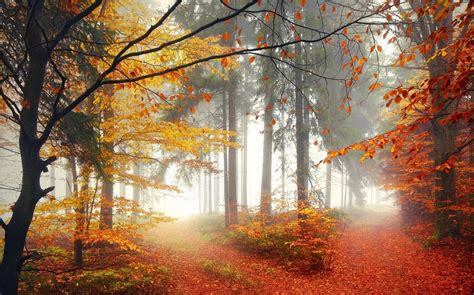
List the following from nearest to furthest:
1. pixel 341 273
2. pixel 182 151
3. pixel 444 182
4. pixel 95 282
A: pixel 95 282, pixel 341 273, pixel 182 151, pixel 444 182

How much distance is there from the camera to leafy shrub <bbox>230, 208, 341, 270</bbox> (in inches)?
353

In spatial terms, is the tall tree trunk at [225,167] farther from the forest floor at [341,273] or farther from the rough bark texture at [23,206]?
the rough bark texture at [23,206]

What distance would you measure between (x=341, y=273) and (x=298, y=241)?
5.25 feet

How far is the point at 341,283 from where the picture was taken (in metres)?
7.83

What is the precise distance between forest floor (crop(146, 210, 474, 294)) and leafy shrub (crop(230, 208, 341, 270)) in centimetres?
34

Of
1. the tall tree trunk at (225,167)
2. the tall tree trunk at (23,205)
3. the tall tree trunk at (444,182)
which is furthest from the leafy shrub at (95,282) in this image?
the tall tree trunk at (444,182)

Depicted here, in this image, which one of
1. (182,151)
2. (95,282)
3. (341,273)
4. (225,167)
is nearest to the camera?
(95,282)

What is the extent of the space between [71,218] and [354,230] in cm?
1537

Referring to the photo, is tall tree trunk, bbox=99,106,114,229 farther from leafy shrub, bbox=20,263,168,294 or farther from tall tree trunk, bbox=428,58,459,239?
tall tree trunk, bbox=428,58,459,239

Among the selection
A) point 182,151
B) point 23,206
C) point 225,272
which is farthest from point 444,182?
point 23,206

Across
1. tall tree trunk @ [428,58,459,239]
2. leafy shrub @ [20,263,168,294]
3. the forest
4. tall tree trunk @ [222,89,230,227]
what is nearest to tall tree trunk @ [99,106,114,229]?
the forest

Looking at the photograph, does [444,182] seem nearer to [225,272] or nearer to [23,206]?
[225,272]

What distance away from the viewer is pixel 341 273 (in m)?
8.59

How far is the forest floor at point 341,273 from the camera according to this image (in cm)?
730
